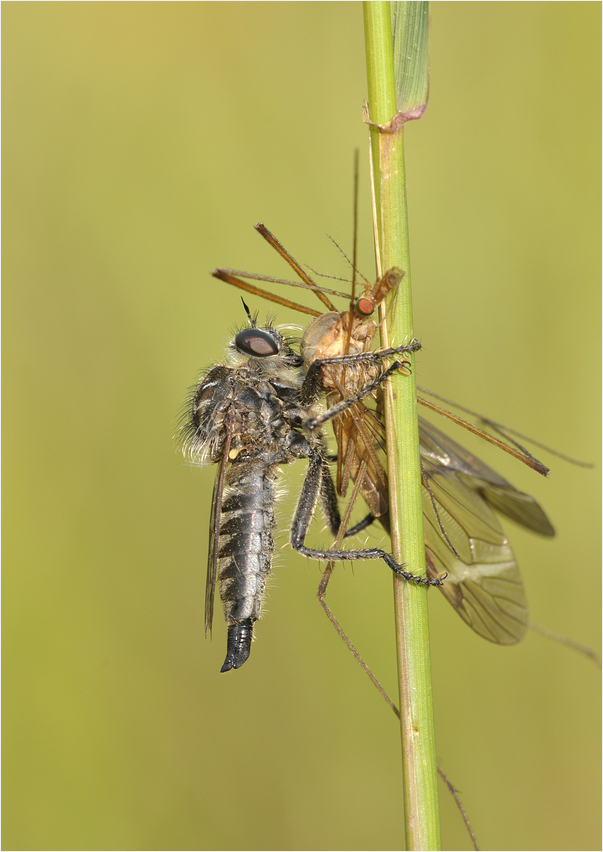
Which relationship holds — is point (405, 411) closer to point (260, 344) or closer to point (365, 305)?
point (365, 305)

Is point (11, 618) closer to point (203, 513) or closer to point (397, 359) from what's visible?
point (203, 513)

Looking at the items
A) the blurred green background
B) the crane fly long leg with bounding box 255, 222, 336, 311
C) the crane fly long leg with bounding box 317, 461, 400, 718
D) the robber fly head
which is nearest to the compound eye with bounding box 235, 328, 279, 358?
the robber fly head

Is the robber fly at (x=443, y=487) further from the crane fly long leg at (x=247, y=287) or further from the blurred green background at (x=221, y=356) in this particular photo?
the blurred green background at (x=221, y=356)

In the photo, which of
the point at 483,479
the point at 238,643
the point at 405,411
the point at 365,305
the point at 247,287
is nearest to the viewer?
the point at 405,411

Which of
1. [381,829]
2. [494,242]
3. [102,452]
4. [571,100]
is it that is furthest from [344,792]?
[571,100]

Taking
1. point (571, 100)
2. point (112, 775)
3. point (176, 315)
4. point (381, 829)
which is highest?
point (571, 100)

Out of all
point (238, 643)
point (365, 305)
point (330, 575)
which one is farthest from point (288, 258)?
point (238, 643)
